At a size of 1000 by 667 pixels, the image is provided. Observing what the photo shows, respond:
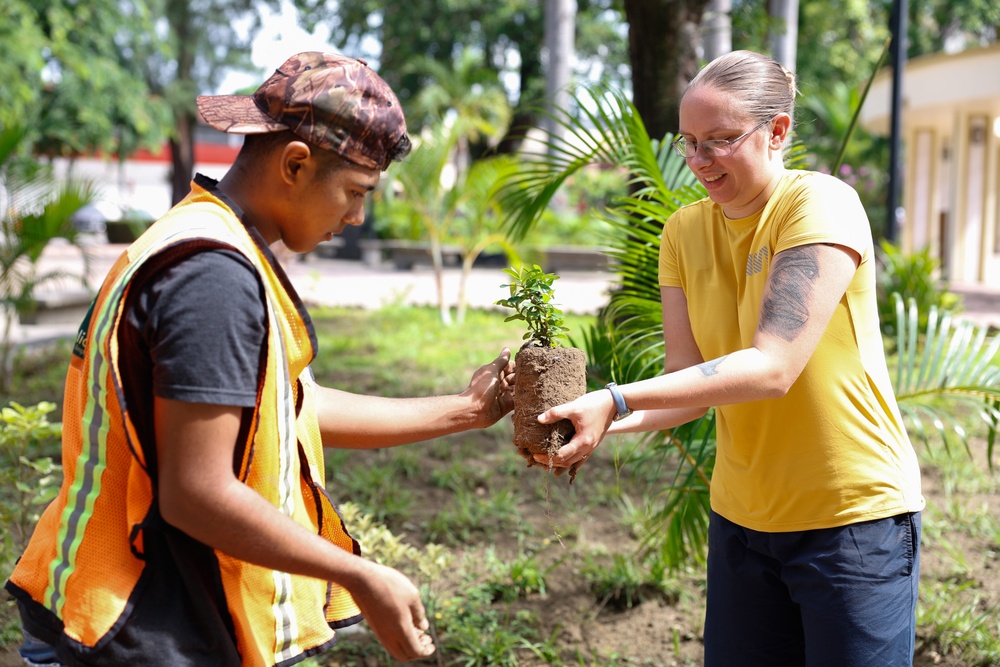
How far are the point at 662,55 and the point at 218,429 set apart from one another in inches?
171

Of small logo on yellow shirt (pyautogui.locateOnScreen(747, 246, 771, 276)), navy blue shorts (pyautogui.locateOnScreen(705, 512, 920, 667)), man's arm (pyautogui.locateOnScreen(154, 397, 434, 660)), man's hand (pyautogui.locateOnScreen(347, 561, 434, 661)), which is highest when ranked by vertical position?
small logo on yellow shirt (pyautogui.locateOnScreen(747, 246, 771, 276))

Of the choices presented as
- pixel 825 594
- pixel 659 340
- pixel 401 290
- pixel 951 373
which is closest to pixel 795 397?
pixel 825 594

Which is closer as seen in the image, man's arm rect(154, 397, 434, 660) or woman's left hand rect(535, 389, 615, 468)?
man's arm rect(154, 397, 434, 660)

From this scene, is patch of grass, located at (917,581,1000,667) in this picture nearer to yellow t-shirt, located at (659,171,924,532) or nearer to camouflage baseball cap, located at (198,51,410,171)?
yellow t-shirt, located at (659,171,924,532)

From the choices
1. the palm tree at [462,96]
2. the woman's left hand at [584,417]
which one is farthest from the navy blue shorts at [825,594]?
the palm tree at [462,96]

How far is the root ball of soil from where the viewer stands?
86.1 inches

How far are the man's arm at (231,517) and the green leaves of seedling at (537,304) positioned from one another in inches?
35.4

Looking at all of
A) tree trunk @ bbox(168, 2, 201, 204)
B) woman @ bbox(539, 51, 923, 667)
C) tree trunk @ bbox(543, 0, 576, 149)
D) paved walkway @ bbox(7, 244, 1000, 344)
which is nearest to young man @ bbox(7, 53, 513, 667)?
woman @ bbox(539, 51, 923, 667)

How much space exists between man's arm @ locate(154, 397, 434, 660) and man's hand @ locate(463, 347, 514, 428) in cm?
82

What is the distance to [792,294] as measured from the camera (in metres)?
1.95

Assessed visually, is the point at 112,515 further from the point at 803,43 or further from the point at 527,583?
the point at 803,43

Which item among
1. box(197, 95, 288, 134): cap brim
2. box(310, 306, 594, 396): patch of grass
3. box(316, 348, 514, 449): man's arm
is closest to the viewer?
box(197, 95, 288, 134): cap brim

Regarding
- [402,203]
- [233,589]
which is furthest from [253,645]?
[402,203]

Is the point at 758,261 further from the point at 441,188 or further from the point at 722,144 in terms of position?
the point at 441,188
